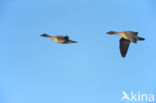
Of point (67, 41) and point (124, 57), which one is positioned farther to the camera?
point (124, 57)

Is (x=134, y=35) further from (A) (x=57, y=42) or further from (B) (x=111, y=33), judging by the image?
(A) (x=57, y=42)

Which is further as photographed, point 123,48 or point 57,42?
point 123,48

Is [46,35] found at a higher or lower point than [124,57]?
higher

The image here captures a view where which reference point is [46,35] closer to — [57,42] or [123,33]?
[57,42]

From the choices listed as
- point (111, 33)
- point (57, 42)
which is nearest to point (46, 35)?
point (57, 42)

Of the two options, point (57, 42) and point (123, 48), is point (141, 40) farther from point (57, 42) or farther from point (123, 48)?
point (57, 42)

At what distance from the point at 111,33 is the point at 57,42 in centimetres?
235

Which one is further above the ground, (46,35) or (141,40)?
(46,35)

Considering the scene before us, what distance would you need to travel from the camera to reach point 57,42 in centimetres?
1241

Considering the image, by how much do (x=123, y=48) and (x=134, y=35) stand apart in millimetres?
1700

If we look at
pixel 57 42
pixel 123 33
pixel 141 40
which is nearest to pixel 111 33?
pixel 123 33

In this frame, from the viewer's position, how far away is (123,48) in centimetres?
1370

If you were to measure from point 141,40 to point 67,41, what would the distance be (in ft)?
9.96

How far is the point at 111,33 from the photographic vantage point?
42.1ft
